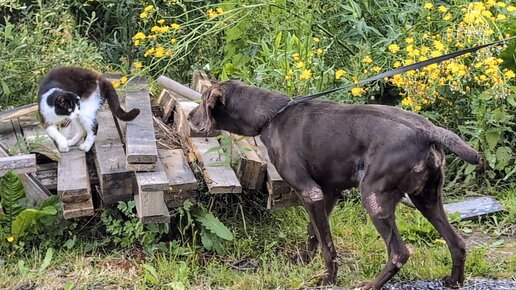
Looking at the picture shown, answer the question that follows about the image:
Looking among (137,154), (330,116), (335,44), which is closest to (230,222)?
(137,154)

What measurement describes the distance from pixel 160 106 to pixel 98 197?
1523 millimetres

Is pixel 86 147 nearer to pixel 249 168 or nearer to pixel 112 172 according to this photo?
pixel 112 172

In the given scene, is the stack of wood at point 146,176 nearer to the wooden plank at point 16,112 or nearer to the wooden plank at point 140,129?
the wooden plank at point 140,129

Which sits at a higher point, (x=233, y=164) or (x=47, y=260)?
(x=233, y=164)

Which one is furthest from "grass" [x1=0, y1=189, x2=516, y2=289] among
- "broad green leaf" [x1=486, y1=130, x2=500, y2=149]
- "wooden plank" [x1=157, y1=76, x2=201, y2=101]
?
"wooden plank" [x1=157, y1=76, x2=201, y2=101]

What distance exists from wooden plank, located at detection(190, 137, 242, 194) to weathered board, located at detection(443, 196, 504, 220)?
80.6 inches

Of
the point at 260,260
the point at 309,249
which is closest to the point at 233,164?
the point at 260,260

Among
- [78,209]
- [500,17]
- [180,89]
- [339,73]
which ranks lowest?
[78,209]

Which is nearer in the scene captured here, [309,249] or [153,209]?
[153,209]

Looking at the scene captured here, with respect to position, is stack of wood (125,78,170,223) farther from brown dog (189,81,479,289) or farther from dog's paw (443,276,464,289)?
dog's paw (443,276,464,289)

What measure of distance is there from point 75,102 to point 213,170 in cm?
129

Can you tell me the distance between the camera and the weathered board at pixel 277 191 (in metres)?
5.49

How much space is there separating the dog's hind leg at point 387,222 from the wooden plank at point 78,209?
6.49ft

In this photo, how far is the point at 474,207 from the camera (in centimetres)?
648
